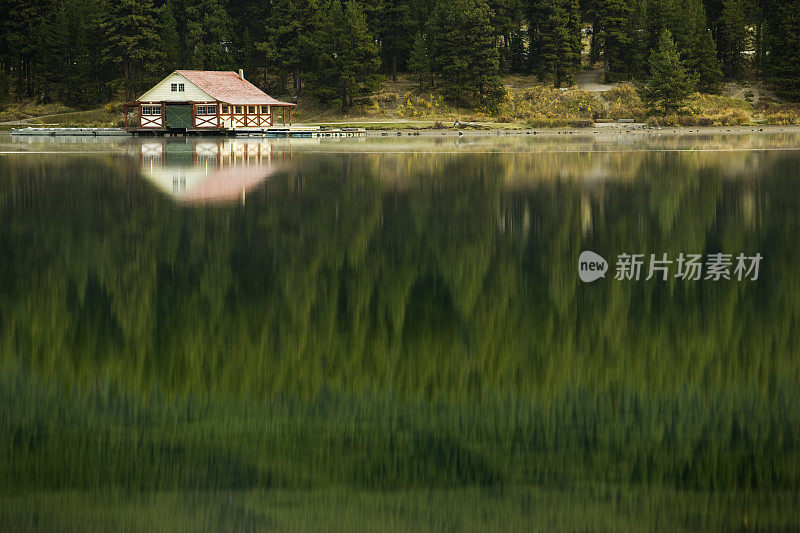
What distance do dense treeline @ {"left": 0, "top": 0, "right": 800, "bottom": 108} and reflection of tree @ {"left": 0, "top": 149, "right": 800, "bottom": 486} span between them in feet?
249

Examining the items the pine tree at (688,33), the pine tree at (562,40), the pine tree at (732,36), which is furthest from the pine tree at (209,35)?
the pine tree at (732,36)

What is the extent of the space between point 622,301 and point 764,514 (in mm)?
6818

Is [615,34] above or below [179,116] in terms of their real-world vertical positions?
above

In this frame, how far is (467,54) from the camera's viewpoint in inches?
3834

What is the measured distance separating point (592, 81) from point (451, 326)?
318 ft

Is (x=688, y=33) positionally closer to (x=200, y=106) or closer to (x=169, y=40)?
(x=200, y=106)

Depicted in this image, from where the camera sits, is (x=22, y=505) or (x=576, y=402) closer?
(x=22, y=505)

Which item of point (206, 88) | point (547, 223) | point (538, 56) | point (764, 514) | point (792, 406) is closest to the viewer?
point (764, 514)

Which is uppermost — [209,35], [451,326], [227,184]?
[209,35]

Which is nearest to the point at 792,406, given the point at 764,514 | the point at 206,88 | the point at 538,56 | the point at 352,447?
the point at 764,514

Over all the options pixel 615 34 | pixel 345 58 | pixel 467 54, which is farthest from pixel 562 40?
pixel 345 58

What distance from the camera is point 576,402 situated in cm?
868

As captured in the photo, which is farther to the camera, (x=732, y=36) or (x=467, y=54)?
(x=732, y=36)

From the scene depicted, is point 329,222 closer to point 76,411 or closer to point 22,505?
point 76,411
